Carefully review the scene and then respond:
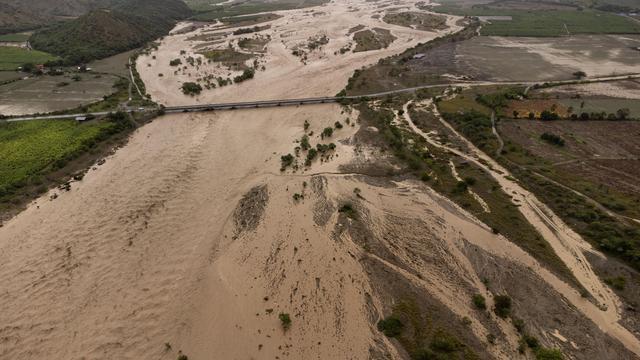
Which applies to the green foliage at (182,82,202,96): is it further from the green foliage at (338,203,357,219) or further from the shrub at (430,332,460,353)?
the shrub at (430,332,460,353)

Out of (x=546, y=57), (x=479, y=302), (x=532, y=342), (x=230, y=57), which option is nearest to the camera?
(x=532, y=342)

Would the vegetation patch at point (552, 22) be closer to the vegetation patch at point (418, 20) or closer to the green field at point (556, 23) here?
the green field at point (556, 23)

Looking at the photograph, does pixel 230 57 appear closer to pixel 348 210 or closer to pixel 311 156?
pixel 311 156

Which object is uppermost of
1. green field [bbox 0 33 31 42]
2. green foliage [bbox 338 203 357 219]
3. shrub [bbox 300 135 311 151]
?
green field [bbox 0 33 31 42]

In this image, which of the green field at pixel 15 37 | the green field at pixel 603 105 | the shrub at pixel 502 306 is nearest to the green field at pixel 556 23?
the green field at pixel 603 105

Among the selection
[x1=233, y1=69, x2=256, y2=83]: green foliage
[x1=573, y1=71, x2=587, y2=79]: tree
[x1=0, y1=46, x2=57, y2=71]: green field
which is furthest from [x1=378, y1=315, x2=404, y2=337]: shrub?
[x1=0, y1=46, x2=57, y2=71]: green field

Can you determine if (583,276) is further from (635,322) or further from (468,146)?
(468,146)

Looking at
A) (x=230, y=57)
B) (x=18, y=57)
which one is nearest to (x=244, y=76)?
(x=230, y=57)
